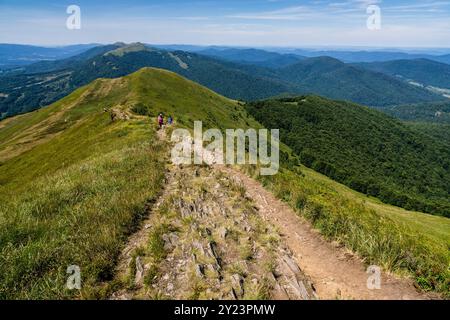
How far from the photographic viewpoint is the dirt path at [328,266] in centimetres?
927

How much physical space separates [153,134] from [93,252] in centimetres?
2540

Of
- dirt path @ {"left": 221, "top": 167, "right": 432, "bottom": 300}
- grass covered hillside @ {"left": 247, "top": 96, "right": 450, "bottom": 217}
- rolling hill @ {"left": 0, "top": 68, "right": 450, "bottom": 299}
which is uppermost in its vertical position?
rolling hill @ {"left": 0, "top": 68, "right": 450, "bottom": 299}

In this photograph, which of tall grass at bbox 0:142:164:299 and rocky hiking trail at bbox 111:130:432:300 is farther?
rocky hiking trail at bbox 111:130:432:300

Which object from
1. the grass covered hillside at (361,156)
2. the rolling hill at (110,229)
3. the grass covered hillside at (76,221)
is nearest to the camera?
the grass covered hillside at (76,221)

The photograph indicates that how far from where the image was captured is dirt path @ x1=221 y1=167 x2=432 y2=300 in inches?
365

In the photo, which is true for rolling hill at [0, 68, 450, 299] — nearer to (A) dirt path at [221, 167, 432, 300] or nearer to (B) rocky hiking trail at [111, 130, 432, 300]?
(B) rocky hiking trail at [111, 130, 432, 300]

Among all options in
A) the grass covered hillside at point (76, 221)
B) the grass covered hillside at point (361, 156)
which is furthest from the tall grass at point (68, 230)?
the grass covered hillside at point (361, 156)

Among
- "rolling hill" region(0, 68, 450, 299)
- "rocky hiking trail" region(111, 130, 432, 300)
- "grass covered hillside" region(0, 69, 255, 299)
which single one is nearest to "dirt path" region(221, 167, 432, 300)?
"rocky hiking trail" region(111, 130, 432, 300)

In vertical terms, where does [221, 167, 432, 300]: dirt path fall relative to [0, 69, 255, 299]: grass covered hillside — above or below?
below

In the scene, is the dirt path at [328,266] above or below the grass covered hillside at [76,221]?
below

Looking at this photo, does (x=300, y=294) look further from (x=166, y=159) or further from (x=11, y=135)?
(x=11, y=135)

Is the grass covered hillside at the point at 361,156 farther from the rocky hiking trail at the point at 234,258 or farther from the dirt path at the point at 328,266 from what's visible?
the rocky hiking trail at the point at 234,258

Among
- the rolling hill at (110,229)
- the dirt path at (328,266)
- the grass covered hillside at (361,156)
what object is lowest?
the grass covered hillside at (361,156)
